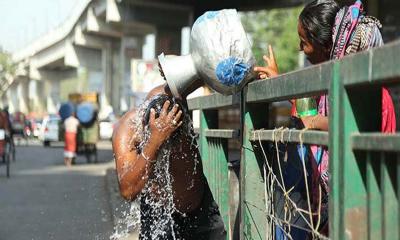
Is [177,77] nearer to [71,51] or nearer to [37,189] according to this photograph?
[37,189]

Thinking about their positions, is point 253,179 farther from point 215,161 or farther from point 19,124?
point 19,124

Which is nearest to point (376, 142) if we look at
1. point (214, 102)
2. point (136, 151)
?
point (136, 151)

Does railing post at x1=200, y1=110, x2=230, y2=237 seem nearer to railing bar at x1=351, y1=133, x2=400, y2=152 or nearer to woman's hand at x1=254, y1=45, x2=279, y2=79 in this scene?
woman's hand at x1=254, y1=45, x2=279, y2=79

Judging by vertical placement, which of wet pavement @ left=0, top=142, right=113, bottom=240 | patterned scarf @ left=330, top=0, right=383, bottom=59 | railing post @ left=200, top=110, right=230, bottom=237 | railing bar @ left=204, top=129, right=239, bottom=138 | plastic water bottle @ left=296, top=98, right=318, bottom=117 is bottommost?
wet pavement @ left=0, top=142, right=113, bottom=240

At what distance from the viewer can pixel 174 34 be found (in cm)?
2764

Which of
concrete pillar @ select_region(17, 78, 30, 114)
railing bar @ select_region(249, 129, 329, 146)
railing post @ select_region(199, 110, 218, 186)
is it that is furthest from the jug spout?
concrete pillar @ select_region(17, 78, 30, 114)

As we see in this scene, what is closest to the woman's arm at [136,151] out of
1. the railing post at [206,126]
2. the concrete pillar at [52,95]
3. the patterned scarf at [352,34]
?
the railing post at [206,126]

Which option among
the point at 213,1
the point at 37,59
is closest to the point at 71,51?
the point at 37,59

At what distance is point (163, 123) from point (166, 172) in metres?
0.32

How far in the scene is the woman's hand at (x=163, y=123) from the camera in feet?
9.44

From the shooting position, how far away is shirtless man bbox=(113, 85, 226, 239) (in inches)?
115

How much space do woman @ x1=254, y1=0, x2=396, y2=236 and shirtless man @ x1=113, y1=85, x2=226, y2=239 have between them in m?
0.53

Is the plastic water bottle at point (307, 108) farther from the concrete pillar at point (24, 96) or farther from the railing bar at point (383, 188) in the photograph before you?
the concrete pillar at point (24, 96)

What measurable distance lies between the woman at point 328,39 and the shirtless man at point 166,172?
53 cm
